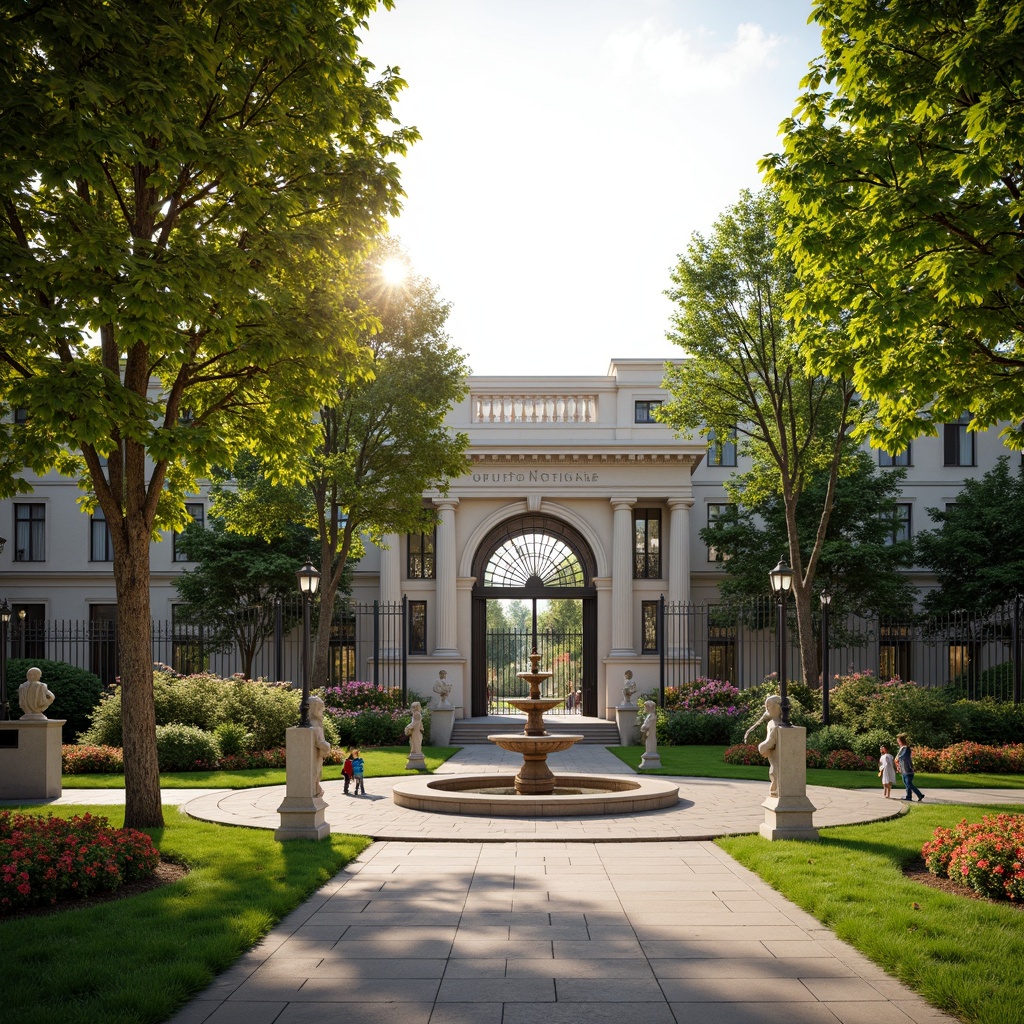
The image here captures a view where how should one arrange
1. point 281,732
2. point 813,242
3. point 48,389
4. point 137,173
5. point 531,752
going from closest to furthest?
point 48,389 → point 813,242 → point 137,173 → point 531,752 → point 281,732

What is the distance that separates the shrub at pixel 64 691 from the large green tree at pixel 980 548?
28049mm

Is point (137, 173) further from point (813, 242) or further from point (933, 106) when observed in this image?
point (933, 106)

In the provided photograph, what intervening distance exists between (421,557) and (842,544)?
47.9ft

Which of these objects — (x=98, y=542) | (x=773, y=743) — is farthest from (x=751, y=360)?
(x=98, y=542)

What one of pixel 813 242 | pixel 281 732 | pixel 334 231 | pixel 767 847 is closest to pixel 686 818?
pixel 767 847

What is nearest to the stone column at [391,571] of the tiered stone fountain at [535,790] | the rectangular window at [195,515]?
the rectangular window at [195,515]

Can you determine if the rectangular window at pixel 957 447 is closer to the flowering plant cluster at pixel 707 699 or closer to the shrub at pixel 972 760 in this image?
the flowering plant cluster at pixel 707 699

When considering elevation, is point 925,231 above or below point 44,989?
above

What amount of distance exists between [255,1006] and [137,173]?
9799 millimetres

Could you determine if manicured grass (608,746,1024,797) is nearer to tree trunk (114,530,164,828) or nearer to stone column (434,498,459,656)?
stone column (434,498,459,656)

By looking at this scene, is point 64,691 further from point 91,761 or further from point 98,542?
point 98,542

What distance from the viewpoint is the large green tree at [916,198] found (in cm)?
940

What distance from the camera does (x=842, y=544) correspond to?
32.5 m

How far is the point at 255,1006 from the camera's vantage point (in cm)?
627
